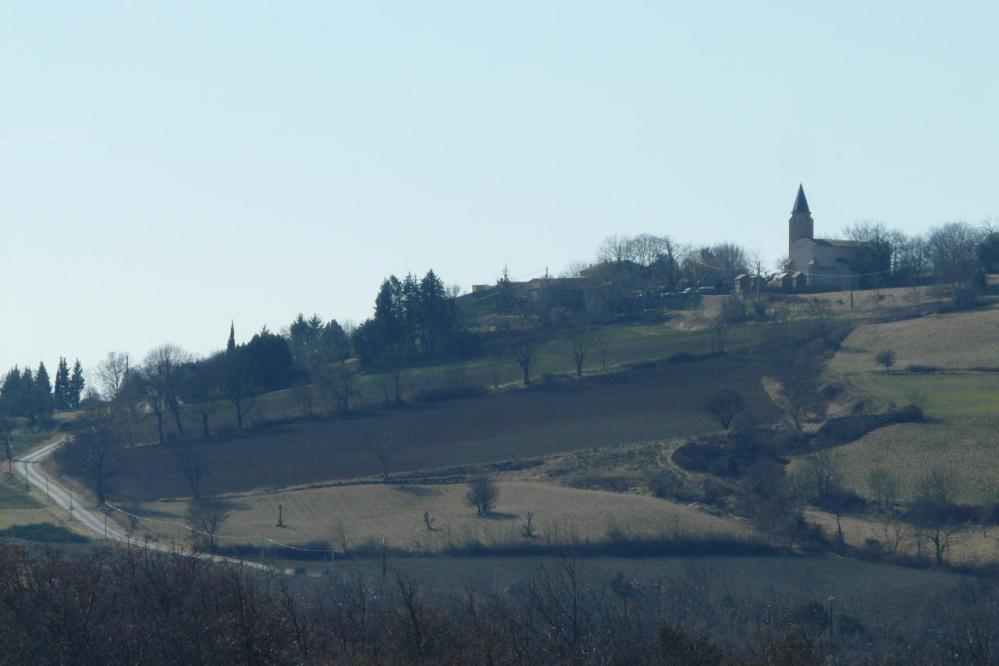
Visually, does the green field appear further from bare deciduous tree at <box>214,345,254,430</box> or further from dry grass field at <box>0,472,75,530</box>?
dry grass field at <box>0,472,75,530</box>

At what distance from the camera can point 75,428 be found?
201ft

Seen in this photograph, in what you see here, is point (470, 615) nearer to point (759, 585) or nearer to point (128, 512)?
point (759, 585)

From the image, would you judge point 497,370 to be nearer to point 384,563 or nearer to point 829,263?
point 829,263

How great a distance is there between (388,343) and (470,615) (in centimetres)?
4998

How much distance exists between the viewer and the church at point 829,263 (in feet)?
263

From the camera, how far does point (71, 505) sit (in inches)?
1710

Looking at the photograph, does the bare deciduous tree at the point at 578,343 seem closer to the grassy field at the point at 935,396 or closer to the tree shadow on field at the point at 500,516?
the grassy field at the point at 935,396

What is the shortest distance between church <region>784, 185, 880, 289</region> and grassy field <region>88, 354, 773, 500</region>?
22.4m

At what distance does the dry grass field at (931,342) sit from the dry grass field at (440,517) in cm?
1913

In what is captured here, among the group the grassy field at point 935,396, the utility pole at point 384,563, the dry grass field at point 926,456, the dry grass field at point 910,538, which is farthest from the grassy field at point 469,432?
the utility pole at point 384,563

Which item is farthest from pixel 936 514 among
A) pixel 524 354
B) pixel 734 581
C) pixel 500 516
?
pixel 524 354

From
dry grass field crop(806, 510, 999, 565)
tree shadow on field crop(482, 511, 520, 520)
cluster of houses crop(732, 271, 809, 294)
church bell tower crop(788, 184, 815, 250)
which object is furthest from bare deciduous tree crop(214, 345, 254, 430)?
church bell tower crop(788, 184, 815, 250)

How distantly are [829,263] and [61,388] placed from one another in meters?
50.8

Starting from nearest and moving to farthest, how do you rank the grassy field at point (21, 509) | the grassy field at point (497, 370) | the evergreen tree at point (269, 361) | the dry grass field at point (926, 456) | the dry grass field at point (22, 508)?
the grassy field at point (21, 509), the dry grass field at point (926, 456), the dry grass field at point (22, 508), the grassy field at point (497, 370), the evergreen tree at point (269, 361)
